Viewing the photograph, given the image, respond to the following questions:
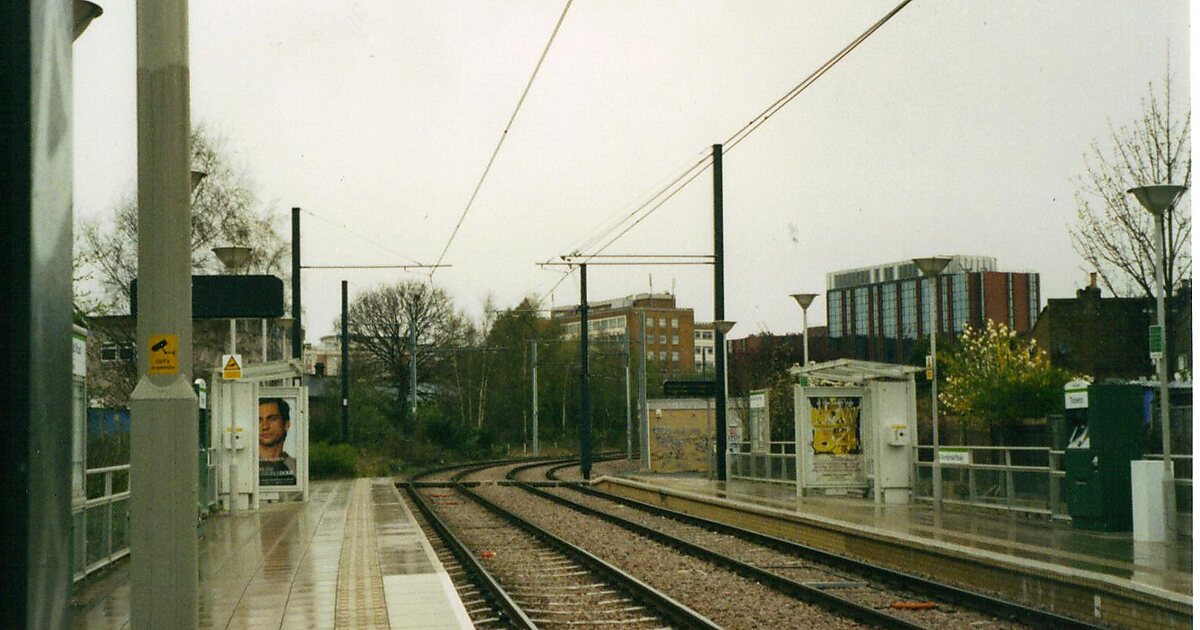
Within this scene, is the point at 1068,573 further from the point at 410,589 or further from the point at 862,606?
the point at 410,589

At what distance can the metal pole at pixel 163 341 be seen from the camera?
557 centimetres

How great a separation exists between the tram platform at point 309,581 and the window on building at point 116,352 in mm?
19027

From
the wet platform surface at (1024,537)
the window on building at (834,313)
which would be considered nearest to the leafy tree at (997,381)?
the wet platform surface at (1024,537)

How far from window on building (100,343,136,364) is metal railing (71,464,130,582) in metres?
25.6

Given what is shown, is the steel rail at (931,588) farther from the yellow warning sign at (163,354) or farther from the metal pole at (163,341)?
the yellow warning sign at (163,354)

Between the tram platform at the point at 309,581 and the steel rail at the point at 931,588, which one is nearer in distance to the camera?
the tram platform at the point at 309,581

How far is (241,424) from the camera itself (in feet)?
82.6

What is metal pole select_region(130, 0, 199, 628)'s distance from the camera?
5570mm

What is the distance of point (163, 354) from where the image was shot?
565cm

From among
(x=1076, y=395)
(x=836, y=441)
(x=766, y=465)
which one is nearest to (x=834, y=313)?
(x=766, y=465)

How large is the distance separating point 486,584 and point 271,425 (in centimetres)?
1318

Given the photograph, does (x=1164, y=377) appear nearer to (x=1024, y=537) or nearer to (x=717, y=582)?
(x=1024, y=537)

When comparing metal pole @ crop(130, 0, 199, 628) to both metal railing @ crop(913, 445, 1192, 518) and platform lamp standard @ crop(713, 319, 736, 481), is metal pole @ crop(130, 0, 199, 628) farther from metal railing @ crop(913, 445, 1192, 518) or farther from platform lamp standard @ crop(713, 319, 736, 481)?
platform lamp standard @ crop(713, 319, 736, 481)

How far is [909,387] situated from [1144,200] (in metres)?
9.22
